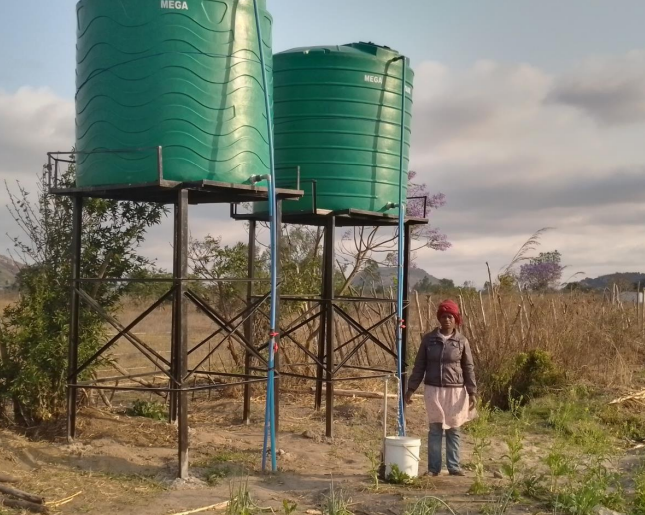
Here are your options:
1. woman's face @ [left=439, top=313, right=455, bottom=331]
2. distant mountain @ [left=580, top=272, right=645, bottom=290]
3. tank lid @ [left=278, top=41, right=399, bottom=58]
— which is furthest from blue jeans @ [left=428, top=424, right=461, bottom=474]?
distant mountain @ [left=580, top=272, right=645, bottom=290]

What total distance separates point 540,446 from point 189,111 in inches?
225

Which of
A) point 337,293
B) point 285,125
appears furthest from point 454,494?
point 337,293

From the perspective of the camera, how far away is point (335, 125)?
10.1 m

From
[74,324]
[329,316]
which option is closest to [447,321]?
[329,316]

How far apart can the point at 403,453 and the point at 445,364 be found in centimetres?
97

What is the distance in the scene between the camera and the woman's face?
781 centimetres

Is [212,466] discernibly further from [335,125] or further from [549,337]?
[549,337]

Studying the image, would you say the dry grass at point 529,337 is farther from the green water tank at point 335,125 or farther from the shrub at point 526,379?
the green water tank at point 335,125

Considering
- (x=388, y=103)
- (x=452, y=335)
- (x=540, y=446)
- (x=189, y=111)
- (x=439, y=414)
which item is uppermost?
(x=388, y=103)

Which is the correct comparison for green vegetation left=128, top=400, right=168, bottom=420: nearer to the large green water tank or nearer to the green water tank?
the green water tank

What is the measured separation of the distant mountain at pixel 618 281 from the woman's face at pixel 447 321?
35.1ft

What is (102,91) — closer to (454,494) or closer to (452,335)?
(452,335)

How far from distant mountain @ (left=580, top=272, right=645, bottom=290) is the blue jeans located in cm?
1080

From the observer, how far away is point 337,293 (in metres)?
15.9
